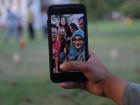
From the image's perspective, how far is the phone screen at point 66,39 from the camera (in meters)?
3.02

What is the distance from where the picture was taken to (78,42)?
121 inches

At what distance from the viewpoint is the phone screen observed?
302cm

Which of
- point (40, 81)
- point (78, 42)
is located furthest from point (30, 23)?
point (78, 42)

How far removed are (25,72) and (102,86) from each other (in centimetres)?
986

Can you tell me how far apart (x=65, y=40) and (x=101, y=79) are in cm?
28

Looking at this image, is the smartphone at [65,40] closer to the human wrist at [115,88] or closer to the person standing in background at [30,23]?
the human wrist at [115,88]

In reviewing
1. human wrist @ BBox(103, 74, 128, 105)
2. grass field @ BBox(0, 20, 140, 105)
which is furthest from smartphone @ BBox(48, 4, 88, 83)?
grass field @ BBox(0, 20, 140, 105)

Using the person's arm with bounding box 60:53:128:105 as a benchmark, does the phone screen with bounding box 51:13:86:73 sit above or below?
above

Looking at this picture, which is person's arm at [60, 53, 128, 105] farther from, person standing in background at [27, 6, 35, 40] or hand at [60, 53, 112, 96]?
person standing in background at [27, 6, 35, 40]

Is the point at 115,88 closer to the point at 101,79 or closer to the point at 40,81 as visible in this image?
the point at 101,79

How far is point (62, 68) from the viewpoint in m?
2.96

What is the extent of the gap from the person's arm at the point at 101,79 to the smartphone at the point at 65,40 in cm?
7

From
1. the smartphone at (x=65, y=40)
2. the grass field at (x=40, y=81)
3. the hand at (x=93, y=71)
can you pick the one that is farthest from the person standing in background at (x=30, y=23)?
the hand at (x=93, y=71)

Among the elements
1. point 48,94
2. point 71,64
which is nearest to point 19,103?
point 48,94
